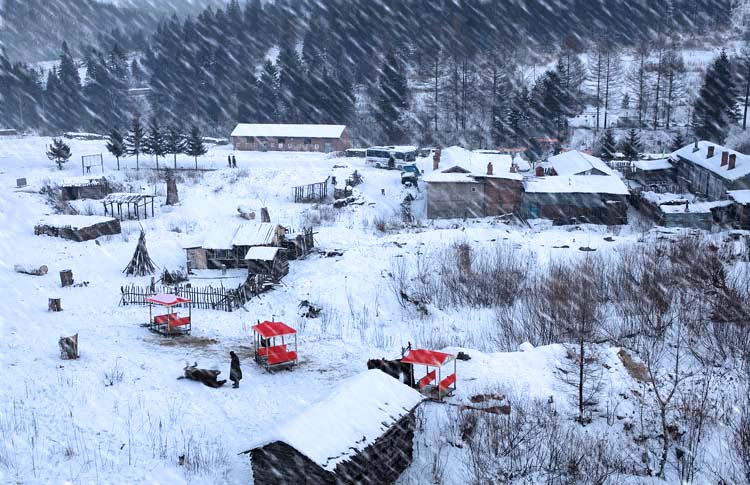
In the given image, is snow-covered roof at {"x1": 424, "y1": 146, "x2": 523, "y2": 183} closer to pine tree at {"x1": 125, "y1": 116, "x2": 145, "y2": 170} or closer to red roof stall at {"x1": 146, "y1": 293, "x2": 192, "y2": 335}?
red roof stall at {"x1": 146, "y1": 293, "x2": 192, "y2": 335}

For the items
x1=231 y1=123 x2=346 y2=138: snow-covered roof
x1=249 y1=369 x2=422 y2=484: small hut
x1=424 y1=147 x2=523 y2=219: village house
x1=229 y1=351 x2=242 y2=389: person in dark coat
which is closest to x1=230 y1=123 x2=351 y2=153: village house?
x1=231 y1=123 x2=346 y2=138: snow-covered roof

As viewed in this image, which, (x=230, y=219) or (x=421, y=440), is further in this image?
(x=230, y=219)

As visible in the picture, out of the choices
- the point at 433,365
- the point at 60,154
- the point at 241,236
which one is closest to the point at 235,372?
the point at 433,365

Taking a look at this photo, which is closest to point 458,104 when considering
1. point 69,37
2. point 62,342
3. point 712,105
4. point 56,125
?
point 712,105

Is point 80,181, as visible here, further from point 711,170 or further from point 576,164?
point 711,170

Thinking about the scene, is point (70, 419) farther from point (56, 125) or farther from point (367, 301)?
point (56, 125)

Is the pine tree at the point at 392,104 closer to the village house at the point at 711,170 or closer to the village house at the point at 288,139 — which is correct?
the village house at the point at 288,139
